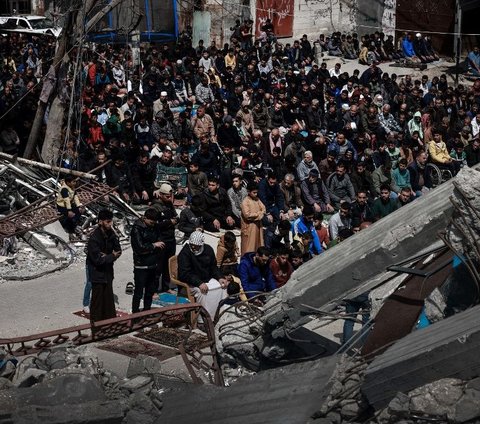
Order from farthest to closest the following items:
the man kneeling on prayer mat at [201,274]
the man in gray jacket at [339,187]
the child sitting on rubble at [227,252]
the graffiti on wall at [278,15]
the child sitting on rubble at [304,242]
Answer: the graffiti on wall at [278,15], the man in gray jacket at [339,187], the child sitting on rubble at [304,242], the child sitting on rubble at [227,252], the man kneeling on prayer mat at [201,274]

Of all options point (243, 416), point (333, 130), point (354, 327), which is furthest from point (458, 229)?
point (333, 130)

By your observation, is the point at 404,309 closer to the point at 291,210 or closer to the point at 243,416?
the point at 243,416

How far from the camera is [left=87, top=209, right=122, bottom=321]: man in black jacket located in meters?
11.9

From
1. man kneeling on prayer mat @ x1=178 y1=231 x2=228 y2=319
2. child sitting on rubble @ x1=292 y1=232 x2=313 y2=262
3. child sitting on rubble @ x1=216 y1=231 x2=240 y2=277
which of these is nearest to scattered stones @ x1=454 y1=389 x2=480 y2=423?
man kneeling on prayer mat @ x1=178 y1=231 x2=228 y2=319

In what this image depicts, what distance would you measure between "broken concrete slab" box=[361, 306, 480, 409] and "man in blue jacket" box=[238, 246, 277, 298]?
511 centimetres

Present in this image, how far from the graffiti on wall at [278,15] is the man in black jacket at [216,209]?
17075mm

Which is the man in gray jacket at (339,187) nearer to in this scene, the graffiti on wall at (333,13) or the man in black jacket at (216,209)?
the man in black jacket at (216,209)

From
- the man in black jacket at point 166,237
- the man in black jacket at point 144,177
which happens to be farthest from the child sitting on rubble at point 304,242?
the man in black jacket at point 144,177

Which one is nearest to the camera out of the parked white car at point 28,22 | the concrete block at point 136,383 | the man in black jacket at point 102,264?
the concrete block at point 136,383

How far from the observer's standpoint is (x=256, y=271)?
12.8 meters

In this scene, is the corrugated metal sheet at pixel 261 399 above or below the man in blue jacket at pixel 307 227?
above

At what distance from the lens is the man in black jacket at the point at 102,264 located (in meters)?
11.9

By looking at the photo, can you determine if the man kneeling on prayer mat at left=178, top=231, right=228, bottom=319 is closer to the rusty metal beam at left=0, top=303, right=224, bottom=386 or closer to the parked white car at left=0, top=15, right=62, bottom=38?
the rusty metal beam at left=0, top=303, right=224, bottom=386

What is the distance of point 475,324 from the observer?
7.46m
